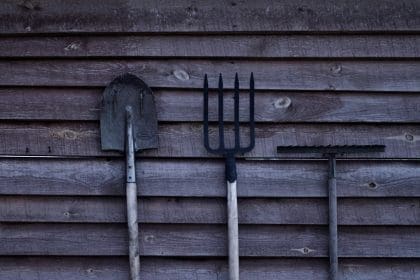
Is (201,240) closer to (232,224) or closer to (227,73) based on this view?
(232,224)

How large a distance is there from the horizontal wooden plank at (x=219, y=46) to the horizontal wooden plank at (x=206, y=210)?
0.73 meters

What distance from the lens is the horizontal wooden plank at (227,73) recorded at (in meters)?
2.75

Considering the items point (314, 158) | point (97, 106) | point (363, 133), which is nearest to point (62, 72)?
point (97, 106)

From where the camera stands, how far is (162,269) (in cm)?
283

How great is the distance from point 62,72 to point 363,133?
5.05 ft

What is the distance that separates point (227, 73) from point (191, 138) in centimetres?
37

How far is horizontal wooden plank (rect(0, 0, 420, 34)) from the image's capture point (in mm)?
2738

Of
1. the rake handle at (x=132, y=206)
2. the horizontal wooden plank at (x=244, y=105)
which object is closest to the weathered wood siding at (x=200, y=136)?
the horizontal wooden plank at (x=244, y=105)

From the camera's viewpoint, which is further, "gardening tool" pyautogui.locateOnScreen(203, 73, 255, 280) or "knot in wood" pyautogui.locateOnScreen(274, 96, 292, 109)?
"knot in wood" pyautogui.locateOnScreen(274, 96, 292, 109)

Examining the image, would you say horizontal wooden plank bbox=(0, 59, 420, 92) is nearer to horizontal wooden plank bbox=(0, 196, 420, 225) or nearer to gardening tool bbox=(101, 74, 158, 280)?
gardening tool bbox=(101, 74, 158, 280)

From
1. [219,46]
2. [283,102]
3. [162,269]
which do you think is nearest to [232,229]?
[162,269]

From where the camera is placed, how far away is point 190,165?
2.79m

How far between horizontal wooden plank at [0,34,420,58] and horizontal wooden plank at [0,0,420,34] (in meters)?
0.04

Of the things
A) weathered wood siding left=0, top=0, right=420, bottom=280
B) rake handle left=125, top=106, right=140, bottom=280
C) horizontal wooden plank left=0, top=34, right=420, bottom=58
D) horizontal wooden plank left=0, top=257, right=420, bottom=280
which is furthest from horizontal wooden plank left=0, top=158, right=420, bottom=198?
horizontal wooden plank left=0, top=34, right=420, bottom=58
